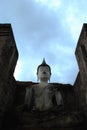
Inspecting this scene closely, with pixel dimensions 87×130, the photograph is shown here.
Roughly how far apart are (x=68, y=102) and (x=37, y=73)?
165 centimetres

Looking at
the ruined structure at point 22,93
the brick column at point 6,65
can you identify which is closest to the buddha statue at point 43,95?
the ruined structure at point 22,93

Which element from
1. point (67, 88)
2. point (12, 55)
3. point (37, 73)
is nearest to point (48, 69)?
point (37, 73)

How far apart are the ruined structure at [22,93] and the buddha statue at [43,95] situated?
42 cm

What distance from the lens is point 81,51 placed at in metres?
7.78

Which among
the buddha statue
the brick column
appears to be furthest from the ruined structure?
the buddha statue

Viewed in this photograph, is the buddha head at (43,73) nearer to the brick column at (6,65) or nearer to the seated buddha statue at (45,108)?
the seated buddha statue at (45,108)

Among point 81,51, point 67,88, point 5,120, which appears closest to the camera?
point 5,120

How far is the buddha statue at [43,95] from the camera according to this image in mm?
7508

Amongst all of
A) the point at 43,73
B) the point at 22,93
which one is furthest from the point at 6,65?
the point at 43,73

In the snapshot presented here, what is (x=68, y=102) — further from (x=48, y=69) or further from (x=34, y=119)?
(x=34, y=119)

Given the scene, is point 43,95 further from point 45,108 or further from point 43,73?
point 43,73

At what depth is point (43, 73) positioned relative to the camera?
28.5 ft

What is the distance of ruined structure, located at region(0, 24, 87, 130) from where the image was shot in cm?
598

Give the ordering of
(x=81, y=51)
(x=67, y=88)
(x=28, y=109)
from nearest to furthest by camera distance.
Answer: (x=28, y=109) → (x=81, y=51) → (x=67, y=88)
